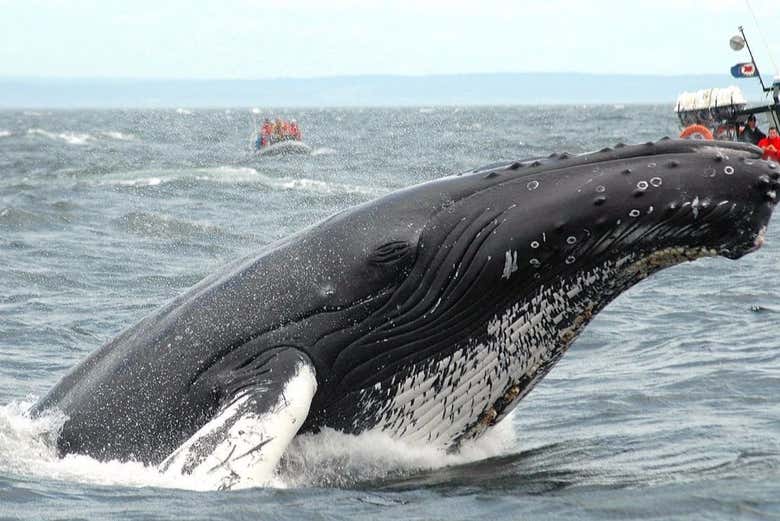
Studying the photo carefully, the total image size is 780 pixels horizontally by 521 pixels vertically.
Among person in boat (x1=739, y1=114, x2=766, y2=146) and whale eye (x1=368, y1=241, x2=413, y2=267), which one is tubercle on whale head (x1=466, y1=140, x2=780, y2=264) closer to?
whale eye (x1=368, y1=241, x2=413, y2=267)

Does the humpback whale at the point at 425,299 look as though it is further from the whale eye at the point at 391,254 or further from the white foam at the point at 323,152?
the white foam at the point at 323,152

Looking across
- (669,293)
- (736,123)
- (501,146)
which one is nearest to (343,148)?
(501,146)

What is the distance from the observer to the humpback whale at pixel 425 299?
6.93 metres

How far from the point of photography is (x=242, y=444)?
6.60 metres

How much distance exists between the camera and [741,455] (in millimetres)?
8016

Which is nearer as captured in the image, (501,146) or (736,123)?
(736,123)

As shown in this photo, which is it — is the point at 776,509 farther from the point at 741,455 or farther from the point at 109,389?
the point at 109,389

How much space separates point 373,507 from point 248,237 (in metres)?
16.6

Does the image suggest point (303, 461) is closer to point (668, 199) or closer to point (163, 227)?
point (668, 199)

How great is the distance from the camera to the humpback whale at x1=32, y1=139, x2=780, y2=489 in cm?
693

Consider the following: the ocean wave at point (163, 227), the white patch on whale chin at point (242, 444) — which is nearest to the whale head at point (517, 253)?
the white patch on whale chin at point (242, 444)

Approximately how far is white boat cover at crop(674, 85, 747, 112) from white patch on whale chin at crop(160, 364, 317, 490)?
34837mm

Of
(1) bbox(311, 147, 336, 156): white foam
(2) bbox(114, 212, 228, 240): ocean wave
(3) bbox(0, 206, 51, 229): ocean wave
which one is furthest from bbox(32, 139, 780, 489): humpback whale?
(1) bbox(311, 147, 336, 156): white foam

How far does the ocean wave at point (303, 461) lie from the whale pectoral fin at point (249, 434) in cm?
37
